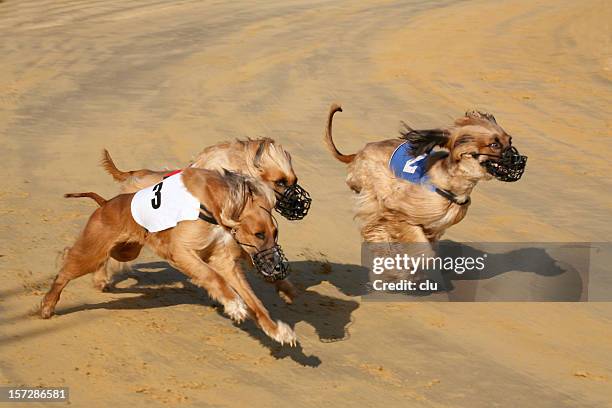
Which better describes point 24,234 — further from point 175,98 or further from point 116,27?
point 116,27

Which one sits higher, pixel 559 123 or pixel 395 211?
pixel 395 211

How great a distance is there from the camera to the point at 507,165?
18.4 ft

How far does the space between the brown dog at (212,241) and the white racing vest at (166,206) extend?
16mm

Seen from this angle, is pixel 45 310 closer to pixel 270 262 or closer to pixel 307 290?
pixel 270 262

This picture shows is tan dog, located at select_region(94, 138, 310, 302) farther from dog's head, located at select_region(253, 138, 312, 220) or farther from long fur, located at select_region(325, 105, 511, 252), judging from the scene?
long fur, located at select_region(325, 105, 511, 252)

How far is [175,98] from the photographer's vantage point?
11.0 metres

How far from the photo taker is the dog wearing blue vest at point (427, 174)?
5.70 meters

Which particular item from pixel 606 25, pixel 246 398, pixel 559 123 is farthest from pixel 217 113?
pixel 606 25

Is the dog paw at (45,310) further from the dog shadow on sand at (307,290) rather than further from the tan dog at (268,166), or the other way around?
the tan dog at (268,166)

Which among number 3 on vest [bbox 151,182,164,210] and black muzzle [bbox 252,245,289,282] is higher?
number 3 on vest [bbox 151,182,164,210]

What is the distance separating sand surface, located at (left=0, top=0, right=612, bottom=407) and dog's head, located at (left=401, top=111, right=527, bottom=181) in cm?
81

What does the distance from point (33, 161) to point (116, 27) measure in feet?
A: 22.9

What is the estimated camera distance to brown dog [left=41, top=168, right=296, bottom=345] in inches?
177

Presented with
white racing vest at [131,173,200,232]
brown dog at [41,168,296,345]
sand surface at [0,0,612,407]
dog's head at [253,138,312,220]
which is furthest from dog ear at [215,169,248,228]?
sand surface at [0,0,612,407]
